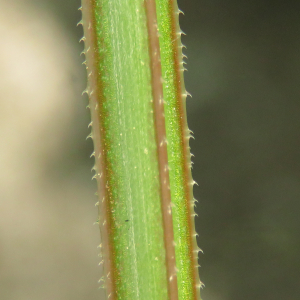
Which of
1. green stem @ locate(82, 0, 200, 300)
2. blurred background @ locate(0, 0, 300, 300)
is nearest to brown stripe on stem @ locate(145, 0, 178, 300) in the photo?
green stem @ locate(82, 0, 200, 300)

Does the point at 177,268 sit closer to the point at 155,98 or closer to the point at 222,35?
the point at 155,98

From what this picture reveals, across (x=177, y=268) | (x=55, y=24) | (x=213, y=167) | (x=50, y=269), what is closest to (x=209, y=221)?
(x=213, y=167)

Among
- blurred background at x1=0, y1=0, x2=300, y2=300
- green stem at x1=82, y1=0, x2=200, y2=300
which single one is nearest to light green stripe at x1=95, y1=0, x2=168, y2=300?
green stem at x1=82, y1=0, x2=200, y2=300

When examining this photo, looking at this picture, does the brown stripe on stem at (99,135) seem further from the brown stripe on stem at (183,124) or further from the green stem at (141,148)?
the brown stripe on stem at (183,124)

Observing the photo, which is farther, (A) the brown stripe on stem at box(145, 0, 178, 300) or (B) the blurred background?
(B) the blurred background

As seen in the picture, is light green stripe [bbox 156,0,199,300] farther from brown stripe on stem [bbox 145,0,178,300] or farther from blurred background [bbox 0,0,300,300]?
blurred background [bbox 0,0,300,300]

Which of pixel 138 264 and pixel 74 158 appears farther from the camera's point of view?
pixel 74 158
